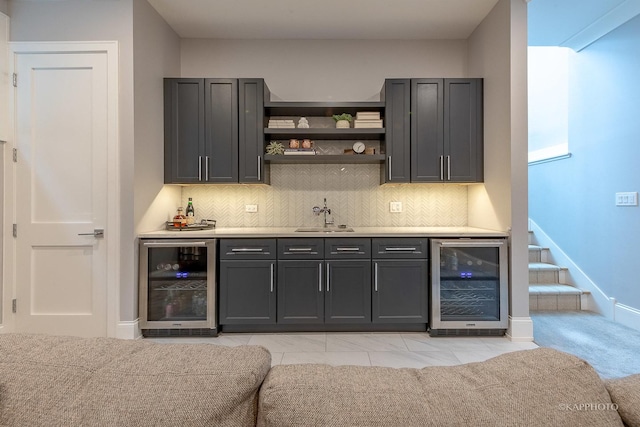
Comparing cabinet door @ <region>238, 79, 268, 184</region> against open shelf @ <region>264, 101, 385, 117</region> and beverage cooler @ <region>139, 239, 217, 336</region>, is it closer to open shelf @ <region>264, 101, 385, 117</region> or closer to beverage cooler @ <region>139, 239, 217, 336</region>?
open shelf @ <region>264, 101, 385, 117</region>

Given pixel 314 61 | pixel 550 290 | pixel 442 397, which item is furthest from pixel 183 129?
pixel 550 290

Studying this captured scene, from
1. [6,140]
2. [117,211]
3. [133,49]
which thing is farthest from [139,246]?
[133,49]

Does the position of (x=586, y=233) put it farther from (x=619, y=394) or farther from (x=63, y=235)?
(x=63, y=235)

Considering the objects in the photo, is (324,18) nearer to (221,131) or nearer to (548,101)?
(221,131)

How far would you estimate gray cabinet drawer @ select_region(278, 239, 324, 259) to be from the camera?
3.07 metres

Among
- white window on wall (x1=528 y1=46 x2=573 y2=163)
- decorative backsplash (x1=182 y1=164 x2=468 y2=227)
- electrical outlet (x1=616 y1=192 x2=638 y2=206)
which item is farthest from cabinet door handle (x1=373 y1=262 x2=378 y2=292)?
white window on wall (x1=528 y1=46 x2=573 y2=163)

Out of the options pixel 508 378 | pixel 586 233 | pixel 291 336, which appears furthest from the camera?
pixel 586 233

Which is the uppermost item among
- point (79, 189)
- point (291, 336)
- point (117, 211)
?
point (79, 189)

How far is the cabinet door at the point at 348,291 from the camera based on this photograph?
3049 millimetres

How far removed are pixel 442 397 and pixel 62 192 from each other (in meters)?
3.37

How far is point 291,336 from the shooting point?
3027 mm

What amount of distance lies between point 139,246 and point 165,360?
8.20 feet

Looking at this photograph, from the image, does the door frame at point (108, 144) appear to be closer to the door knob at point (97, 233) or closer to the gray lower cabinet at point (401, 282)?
the door knob at point (97, 233)

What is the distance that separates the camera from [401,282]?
10.0 ft
